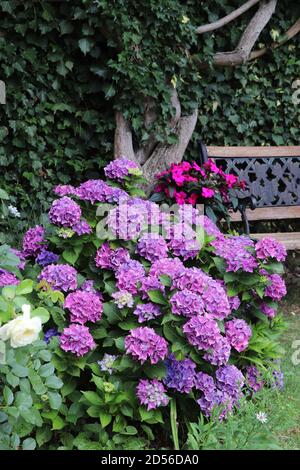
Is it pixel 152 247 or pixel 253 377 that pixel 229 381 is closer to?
pixel 253 377

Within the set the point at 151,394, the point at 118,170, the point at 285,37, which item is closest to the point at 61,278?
the point at 151,394

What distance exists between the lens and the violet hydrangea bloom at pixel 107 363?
6.98 ft

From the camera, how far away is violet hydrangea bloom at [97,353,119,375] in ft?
6.98

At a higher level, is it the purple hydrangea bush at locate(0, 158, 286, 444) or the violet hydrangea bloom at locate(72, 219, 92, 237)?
the violet hydrangea bloom at locate(72, 219, 92, 237)

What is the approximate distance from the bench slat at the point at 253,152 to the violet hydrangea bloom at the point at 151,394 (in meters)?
2.47

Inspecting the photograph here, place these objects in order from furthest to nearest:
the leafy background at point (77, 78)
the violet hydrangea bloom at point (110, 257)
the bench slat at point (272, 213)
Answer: the bench slat at point (272, 213), the leafy background at point (77, 78), the violet hydrangea bloom at point (110, 257)

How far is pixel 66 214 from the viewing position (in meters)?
2.43

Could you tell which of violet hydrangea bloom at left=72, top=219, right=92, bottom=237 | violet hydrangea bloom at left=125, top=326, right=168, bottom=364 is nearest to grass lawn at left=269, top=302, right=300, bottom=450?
violet hydrangea bloom at left=125, top=326, right=168, bottom=364

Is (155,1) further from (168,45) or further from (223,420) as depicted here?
(223,420)

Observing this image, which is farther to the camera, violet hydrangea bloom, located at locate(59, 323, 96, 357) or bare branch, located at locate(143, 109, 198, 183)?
bare branch, located at locate(143, 109, 198, 183)

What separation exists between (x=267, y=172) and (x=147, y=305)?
109 inches

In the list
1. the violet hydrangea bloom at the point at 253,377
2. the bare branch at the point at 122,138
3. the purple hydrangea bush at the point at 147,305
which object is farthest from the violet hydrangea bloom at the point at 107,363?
the bare branch at the point at 122,138

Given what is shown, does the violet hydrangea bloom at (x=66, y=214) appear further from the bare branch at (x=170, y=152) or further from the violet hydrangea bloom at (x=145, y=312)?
the bare branch at (x=170, y=152)

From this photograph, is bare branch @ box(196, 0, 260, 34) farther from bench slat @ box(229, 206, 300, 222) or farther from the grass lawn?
the grass lawn
